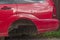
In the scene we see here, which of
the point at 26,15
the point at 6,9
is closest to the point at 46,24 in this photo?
the point at 26,15

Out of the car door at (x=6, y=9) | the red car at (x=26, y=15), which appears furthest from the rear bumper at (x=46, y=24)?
the car door at (x=6, y=9)

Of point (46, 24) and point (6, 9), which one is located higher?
point (6, 9)

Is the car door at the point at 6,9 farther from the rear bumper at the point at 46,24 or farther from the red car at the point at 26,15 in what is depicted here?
the rear bumper at the point at 46,24

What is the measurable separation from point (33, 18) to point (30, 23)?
202 mm

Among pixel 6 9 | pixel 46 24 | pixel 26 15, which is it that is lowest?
pixel 46 24

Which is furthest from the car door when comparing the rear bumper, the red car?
the rear bumper

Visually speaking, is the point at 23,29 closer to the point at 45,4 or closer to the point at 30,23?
the point at 30,23

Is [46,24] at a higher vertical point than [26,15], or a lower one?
lower

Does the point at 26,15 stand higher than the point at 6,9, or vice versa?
the point at 6,9

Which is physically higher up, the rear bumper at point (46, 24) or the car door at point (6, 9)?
the car door at point (6, 9)

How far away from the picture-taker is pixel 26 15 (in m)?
6.37

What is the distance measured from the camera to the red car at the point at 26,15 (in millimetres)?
6363

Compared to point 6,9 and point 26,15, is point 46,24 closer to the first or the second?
point 26,15

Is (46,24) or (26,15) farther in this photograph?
(46,24)
